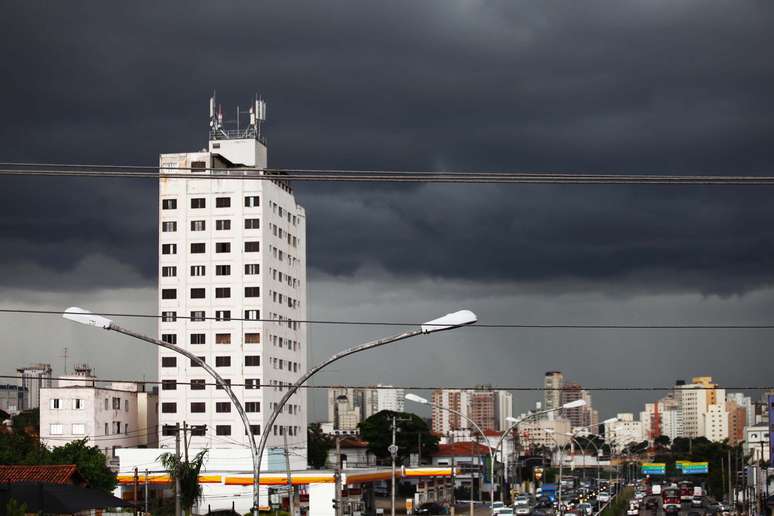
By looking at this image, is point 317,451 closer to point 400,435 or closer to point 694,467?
point 400,435

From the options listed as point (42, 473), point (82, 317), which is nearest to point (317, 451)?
point (42, 473)

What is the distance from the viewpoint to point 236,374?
136250 mm

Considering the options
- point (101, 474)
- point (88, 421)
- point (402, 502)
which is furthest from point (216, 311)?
point (101, 474)

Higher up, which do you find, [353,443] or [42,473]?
[42,473]

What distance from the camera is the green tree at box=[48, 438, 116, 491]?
96.6m

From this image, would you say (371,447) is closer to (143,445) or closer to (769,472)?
(143,445)

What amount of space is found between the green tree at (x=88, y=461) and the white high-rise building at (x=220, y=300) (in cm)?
3224

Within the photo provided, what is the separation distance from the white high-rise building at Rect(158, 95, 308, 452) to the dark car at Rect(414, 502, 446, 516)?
2152 centimetres

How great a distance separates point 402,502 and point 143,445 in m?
32.1

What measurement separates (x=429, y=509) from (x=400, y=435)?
154 ft

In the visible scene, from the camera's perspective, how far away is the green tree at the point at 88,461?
96562 mm

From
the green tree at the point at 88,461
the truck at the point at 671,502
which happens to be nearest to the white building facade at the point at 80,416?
the green tree at the point at 88,461

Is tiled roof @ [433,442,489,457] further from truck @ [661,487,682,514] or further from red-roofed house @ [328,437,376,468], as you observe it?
truck @ [661,487,682,514]

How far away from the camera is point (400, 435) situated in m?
168
